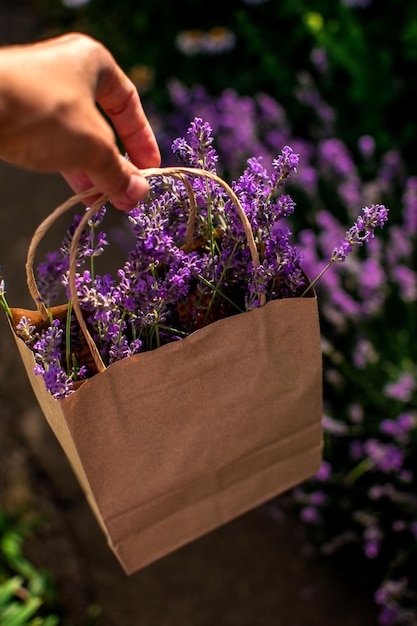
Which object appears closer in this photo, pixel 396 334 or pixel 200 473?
pixel 200 473

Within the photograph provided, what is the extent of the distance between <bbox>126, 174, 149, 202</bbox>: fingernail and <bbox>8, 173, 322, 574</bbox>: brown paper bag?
0.29 ft

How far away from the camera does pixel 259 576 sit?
6.74 feet

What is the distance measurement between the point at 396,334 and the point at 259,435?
1.09m

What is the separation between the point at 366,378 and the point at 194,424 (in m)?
1.06

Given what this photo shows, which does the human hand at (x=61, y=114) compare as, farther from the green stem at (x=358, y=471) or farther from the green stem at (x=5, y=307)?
the green stem at (x=358, y=471)

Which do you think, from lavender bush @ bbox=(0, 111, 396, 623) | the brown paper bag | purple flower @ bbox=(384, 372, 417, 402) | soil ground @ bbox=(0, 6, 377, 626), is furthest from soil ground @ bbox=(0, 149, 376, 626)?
lavender bush @ bbox=(0, 111, 396, 623)

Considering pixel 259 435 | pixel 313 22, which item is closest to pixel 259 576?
pixel 259 435

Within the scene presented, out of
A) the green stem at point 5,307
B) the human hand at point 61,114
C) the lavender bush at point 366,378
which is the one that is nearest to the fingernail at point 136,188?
the human hand at point 61,114

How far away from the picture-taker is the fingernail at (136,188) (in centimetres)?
82

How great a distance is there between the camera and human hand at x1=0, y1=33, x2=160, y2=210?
0.69 meters

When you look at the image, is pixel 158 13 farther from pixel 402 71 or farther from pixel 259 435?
pixel 259 435

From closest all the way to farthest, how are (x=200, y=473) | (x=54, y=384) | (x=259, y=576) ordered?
1. (x=54, y=384)
2. (x=200, y=473)
3. (x=259, y=576)

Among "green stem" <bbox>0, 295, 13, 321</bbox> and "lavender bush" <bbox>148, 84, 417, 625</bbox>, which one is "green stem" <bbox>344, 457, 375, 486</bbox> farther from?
"green stem" <bbox>0, 295, 13, 321</bbox>

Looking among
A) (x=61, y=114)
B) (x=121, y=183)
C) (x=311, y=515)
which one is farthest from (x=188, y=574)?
(x=61, y=114)
